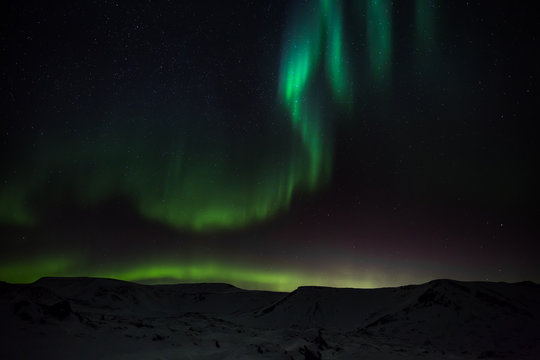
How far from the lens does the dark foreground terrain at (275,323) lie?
1973 centimetres

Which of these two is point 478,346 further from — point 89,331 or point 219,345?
point 89,331

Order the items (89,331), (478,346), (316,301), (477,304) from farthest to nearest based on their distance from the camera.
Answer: (316,301), (477,304), (478,346), (89,331)

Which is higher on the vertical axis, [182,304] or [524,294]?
[524,294]

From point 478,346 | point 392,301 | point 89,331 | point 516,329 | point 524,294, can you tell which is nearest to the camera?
point 89,331

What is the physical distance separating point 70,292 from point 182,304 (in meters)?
40.5

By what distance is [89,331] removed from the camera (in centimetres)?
2161

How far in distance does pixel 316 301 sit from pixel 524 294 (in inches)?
2002

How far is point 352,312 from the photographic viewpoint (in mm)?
84625

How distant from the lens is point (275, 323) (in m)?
84.2

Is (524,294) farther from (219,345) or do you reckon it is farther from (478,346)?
(219,345)

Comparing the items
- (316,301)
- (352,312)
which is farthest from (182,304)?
(352,312)

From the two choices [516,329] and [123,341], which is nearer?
[123,341]

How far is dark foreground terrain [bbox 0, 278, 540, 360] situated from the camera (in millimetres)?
19734

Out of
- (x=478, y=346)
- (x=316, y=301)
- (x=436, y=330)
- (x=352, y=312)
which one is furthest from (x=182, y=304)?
(x=478, y=346)
